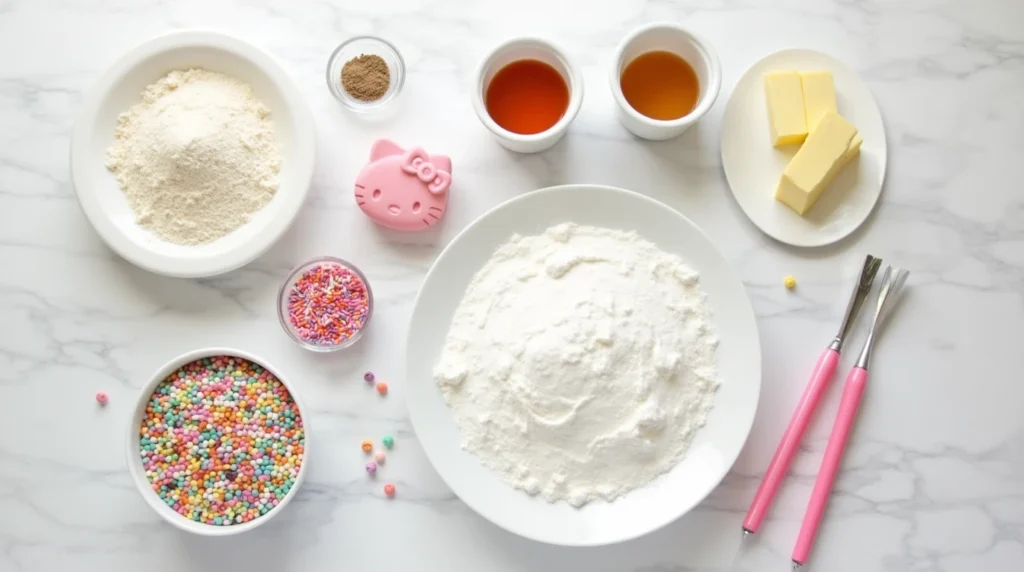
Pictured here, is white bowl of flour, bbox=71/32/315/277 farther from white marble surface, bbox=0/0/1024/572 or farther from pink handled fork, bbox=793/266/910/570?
pink handled fork, bbox=793/266/910/570

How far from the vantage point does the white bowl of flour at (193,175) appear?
47.4 inches

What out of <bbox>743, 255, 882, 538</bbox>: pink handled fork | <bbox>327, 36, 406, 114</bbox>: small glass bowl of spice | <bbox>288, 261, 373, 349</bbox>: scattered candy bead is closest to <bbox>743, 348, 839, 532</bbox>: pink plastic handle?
<bbox>743, 255, 882, 538</bbox>: pink handled fork

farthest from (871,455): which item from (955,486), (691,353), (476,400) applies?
(476,400)

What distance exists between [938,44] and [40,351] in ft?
5.13

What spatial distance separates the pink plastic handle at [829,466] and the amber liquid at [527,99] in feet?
2.06

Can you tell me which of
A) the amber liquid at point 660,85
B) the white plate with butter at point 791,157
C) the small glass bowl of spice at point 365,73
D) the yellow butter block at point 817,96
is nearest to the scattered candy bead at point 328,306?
the small glass bowl of spice at point 365,73

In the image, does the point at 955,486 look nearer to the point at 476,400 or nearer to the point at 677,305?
the point at 677,305

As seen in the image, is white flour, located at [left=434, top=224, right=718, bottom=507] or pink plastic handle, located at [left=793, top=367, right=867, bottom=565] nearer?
white flour, located at [left=434, top=224, right=718, bottom=507]

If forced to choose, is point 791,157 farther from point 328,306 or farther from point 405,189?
point 328,306

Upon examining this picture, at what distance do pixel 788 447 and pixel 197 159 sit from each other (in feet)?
3.28

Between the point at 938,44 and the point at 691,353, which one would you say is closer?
the point at 691,353

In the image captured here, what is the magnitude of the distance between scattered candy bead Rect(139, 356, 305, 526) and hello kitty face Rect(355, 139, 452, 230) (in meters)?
0.31

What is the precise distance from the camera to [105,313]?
1.28 metres

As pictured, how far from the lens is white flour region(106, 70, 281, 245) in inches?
46.6
